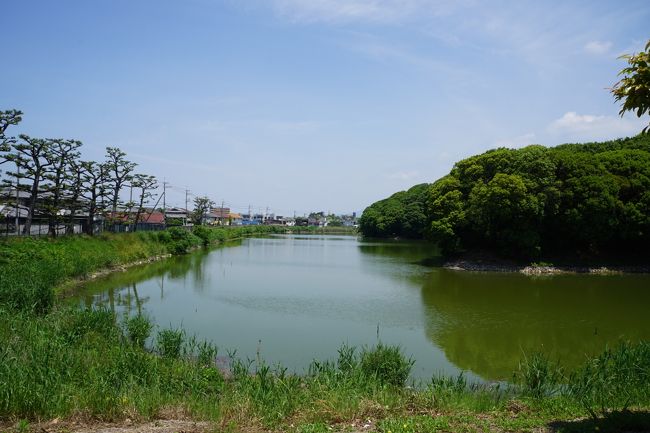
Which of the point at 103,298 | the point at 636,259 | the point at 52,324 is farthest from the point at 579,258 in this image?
the point at 52,324

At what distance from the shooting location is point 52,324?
35.4 ft

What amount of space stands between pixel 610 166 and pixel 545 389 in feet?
93.8

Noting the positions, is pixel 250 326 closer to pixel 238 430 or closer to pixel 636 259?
pixel 238 430

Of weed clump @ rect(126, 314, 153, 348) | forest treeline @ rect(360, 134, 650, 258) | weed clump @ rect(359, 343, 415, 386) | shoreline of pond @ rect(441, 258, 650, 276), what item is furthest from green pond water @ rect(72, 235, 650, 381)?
forest treeline @ rect(360, 134, 650, 258)

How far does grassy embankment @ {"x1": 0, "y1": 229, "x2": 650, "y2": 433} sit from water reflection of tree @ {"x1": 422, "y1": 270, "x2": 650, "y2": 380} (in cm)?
311

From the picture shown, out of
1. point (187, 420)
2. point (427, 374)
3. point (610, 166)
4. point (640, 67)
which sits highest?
point (610, 166)

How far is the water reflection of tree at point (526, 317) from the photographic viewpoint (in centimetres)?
1301

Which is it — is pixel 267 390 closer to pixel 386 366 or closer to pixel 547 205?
pixel 386 366

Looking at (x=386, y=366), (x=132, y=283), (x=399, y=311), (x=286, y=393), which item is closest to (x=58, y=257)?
(x=132, y=283)

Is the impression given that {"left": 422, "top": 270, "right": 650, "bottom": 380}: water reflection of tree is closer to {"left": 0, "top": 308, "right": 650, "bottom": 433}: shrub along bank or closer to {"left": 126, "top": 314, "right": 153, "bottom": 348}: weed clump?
{"left": 0, "top": 308, "right": 650, "bottom": 433}: shrub along bank

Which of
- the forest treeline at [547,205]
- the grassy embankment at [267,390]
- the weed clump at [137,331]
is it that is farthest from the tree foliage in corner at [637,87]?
the forest treeline at [547,205]

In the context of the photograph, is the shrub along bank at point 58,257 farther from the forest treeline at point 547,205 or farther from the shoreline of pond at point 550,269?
the shoreline of pond at point 550,269

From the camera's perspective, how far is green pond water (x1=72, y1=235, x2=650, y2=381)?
1294cm

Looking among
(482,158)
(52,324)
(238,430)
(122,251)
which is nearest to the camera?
(238,430)
